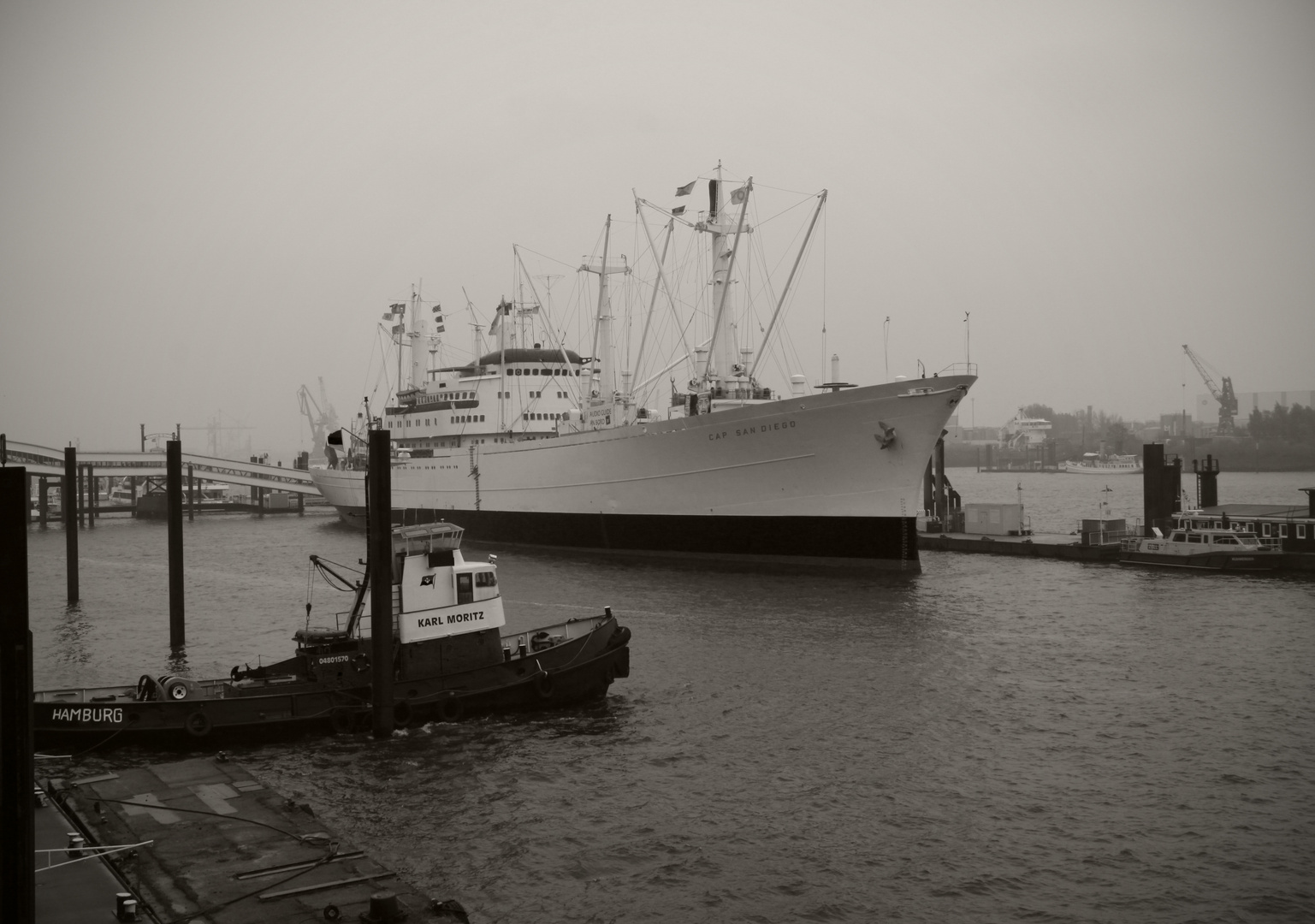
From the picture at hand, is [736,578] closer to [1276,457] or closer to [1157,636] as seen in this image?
[1157,636]

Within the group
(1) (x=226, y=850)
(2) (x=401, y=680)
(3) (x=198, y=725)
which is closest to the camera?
(1) (x=226, y=850)

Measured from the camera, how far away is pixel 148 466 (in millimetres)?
71938

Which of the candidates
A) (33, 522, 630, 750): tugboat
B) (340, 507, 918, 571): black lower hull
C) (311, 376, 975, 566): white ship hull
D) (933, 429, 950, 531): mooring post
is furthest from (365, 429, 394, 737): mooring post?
(933, 429, 950, 531): mooring post

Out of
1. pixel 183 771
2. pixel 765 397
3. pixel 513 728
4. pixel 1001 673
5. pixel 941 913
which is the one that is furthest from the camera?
pixel 765 397

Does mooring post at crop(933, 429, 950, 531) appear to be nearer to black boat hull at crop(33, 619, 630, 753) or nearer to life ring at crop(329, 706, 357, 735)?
black boat hull at crop(33, 619, 630, 753)

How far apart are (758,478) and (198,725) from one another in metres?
23.3

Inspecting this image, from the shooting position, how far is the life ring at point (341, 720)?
1541 centimetres

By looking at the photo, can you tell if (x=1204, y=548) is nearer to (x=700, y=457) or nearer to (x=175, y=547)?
(x=700, y=457)

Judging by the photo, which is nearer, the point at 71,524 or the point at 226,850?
the point at 226,850

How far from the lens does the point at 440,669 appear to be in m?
16.5

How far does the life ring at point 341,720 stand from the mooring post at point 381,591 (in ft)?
1.90

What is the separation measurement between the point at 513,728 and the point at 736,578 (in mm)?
17381

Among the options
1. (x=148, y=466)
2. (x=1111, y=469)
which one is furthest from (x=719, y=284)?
(x=1111, y=469)

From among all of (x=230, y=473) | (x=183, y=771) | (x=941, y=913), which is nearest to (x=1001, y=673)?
(x=941, y=913)
